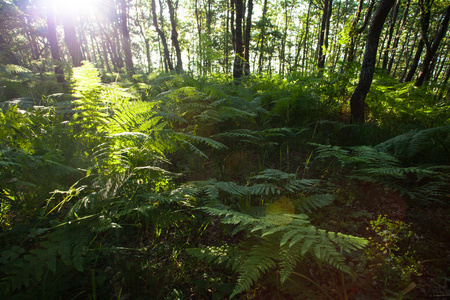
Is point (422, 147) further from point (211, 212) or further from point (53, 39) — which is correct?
point (53, 39)

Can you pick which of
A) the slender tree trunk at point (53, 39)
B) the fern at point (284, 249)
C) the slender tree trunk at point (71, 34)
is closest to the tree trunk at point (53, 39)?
the slender tree trunk at point (53, 39)

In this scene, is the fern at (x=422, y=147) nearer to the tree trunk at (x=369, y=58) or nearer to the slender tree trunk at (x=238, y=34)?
the tree trunk at (x=369, y=58)

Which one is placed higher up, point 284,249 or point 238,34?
point 238,34

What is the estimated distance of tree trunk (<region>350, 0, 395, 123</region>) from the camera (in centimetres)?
365

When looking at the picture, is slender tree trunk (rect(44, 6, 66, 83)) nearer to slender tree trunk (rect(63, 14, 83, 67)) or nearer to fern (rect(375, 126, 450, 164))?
slender tree trunk (rect(63, 14, 83, 67))

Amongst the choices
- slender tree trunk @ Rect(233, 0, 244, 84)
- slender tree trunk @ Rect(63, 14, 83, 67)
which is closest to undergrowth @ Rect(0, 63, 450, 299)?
slender tree trunk @ Rect(233, 0, 244, 84)

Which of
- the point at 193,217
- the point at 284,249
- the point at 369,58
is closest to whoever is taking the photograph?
the point at 284,249

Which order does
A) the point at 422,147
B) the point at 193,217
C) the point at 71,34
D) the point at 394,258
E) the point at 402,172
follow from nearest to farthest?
1. the point at 394,258
2. the point at 402,172
3. the point at 193,217
4. the point at 422,147
5. the point at 71,34

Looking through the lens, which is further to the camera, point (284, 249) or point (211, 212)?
point (211, 212)

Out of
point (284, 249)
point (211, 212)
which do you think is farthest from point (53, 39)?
point (284, 249)

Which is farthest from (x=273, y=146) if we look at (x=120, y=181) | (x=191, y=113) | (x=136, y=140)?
(x=120, y=181)

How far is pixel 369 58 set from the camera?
4082mm

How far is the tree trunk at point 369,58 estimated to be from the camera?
3649mm

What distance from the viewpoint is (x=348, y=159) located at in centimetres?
244
